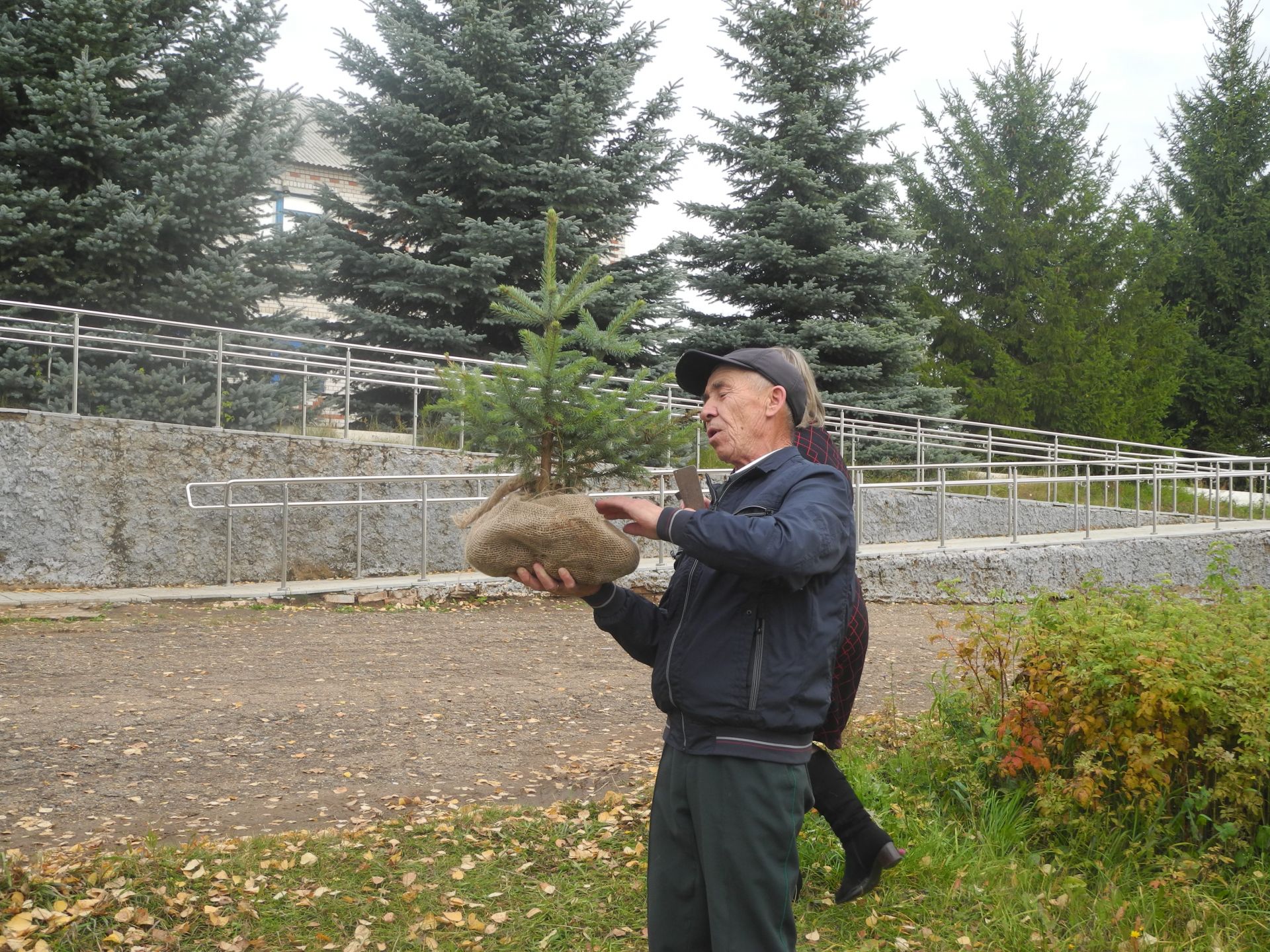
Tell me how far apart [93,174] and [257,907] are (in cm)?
1109

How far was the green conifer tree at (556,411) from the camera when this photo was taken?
115 inches

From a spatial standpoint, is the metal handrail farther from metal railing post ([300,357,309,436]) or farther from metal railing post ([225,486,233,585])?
metal railing post ([225,486,233,585])

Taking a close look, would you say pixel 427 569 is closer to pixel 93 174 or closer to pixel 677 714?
pixel 93 174

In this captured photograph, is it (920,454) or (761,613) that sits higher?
(920,454)

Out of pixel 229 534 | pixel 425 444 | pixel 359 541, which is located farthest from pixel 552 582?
pixel 425 444

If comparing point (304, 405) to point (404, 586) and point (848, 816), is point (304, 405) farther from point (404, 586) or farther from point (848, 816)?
point (848, 816)

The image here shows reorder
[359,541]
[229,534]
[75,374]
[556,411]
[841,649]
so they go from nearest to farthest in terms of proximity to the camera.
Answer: [556,411], [841,649], [229,534], [75,374], [359,541]

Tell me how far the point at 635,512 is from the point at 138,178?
472 inches

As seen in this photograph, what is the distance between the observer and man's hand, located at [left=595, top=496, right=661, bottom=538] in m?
2.37

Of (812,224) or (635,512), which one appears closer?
(635,512)

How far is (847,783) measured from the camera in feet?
12.2

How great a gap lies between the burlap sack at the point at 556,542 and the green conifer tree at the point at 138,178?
1002 cm

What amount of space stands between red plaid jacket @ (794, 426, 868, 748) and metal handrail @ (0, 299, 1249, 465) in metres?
4.18

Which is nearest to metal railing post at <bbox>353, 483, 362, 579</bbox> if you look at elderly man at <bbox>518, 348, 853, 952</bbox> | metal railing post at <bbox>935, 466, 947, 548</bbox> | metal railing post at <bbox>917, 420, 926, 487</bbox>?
metal railing post at <bbox>935, 466, 947, 548</bbox>
